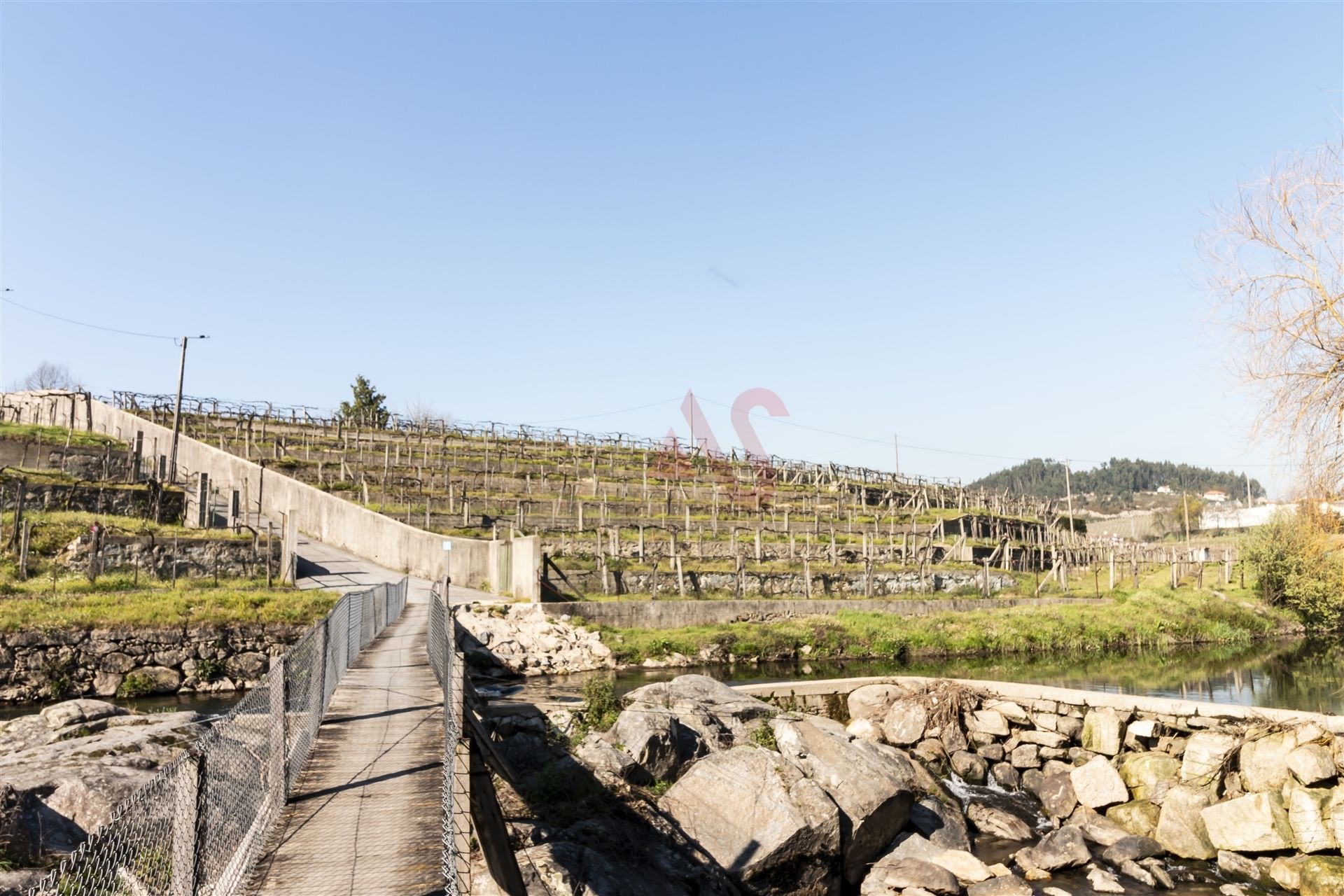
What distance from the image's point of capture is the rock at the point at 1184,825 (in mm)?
15750

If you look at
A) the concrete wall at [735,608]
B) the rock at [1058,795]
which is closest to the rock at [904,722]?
the rock at [1058,795]

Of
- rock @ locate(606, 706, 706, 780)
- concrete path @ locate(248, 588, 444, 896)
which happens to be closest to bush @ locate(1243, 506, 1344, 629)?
rock @ locate(606, 706, 706, 780)

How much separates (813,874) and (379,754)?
6.93 meters

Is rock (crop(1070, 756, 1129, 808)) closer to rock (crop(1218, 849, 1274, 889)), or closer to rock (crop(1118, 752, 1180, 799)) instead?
rock (crop(1118, 752, 1180, 799))

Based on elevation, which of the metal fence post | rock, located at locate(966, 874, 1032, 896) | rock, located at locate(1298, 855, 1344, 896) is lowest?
rock, located at locate(966, 874, 1032, 896)

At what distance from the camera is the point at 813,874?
13883mm

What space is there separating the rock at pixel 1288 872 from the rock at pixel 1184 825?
1.15 m

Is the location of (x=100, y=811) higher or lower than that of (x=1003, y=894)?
higher

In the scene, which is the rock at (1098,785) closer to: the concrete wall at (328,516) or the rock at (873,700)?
the rock at (873,700)

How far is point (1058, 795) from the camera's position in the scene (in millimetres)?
18625

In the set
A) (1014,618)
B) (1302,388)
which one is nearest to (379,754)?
(1302,388)

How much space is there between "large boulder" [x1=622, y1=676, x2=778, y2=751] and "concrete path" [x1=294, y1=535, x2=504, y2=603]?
15.6 m

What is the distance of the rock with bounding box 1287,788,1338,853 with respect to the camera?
1477 cm

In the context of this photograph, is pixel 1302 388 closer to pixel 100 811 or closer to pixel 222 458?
pixel 100 811
